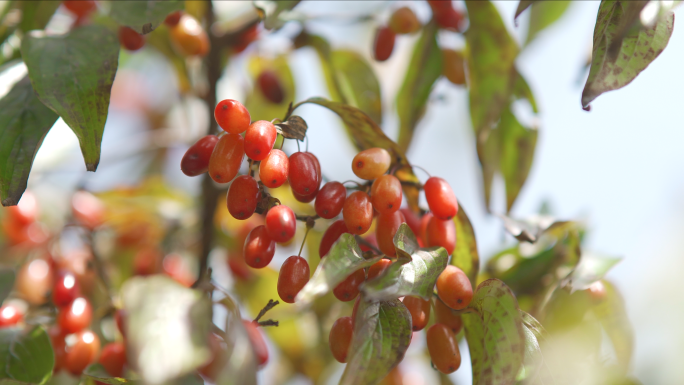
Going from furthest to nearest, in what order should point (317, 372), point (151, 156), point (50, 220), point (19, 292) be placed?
point (151, 156) → point (50, 220) → point (317, 372) → point (19, 292)

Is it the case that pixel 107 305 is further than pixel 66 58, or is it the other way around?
pixel 107 305

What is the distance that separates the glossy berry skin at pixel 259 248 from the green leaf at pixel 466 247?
28cm

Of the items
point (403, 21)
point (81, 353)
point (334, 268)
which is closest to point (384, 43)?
point (403, 21)

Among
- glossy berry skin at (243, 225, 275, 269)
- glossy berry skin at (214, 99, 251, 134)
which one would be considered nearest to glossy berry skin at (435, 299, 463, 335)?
glossy berry skin at (243, 225, 275, 269)

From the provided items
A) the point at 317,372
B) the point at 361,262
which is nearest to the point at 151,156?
the point at 317,372

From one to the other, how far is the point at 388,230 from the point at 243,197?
0.19 meters

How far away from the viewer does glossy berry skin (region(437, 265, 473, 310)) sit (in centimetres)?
64

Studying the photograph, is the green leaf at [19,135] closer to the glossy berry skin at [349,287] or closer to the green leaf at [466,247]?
the glossy berry skin at [349,287]

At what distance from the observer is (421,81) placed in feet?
3.49

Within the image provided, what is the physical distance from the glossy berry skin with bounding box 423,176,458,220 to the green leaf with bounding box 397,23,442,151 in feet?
1.11

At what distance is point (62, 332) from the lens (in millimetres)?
880

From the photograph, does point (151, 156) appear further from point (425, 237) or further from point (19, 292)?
point (425, 237)

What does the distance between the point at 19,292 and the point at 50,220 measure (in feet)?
1.43

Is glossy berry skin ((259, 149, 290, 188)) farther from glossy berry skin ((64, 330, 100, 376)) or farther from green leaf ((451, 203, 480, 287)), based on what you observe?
glossy berry skin ((64, 330, 100, 376))
